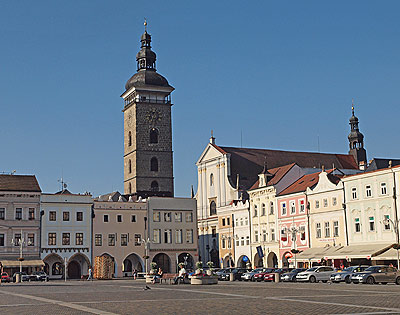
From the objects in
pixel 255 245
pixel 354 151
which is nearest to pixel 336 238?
pixel 255 245

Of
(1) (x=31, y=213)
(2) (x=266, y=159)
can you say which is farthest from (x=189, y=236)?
(1) (x=31, y=213)

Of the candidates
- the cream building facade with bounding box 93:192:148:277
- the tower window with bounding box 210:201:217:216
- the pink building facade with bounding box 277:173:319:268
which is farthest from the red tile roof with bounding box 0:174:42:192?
the tower window with bounding box 210:201:217:216

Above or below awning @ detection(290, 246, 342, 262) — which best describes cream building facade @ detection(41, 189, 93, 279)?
above

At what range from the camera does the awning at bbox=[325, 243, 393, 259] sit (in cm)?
5831

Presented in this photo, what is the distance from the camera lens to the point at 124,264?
8562 cm

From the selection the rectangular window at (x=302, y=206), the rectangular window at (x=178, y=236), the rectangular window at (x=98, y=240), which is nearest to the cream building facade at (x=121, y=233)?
the rectangular window at (x=98, y=240)

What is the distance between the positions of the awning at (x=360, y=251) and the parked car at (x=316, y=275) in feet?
31.3

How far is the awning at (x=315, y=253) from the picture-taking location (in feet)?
212

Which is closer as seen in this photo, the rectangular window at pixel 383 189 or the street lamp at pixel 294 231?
the rectangular window at pixel 383 189

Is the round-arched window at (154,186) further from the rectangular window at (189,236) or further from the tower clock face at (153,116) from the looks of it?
the rectangular window at (189,236)

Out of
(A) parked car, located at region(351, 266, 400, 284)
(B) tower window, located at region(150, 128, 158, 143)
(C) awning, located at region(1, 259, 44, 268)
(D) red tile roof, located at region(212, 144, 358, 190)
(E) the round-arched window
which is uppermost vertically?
(B) tower window, located at region(150, 128, 158, 143)

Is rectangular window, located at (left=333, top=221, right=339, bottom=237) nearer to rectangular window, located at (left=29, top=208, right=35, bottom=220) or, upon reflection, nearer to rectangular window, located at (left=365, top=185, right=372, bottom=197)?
rectangular window, located at (left=365, top=185, right=372, bottom=197)

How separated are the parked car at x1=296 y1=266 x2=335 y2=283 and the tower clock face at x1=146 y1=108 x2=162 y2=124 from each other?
6689 centimetres

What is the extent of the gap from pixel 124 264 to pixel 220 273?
24.6 metres
